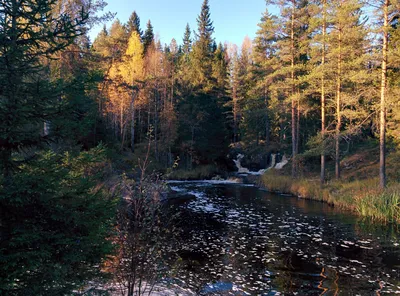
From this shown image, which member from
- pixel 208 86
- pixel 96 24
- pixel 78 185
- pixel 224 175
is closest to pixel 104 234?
pixel 78 185

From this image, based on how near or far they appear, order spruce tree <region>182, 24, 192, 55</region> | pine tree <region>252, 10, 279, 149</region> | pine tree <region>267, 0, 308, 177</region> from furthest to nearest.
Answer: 1. spruce tree <region>182, 24, 192, 55</region>
2. pine tree <region>252, 10, 279, 149</region>
3. pine tree <region>267, 0, 308, 177</region>

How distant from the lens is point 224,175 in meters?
36.4

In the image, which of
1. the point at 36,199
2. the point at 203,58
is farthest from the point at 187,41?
the point at 36,199

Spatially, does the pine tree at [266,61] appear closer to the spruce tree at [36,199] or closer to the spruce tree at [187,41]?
the spruce tree at [36,199]

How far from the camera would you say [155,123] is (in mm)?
37688

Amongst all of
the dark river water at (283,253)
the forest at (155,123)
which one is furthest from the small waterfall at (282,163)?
the dark river water at (283,253)

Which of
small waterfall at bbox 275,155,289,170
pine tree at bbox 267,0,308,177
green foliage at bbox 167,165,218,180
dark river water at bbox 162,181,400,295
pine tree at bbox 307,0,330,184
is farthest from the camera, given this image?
green foliage at bbox 167,165,218,180

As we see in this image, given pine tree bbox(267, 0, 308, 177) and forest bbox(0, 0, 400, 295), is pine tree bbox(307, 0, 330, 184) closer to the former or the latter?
forest bbox(0, 0, 400, 295)

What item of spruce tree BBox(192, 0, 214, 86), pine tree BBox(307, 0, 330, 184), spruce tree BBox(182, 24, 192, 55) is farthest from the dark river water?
spruce tree BBox(182, 24, 192, 55)

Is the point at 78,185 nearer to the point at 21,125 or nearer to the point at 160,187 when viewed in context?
the point at 21,125

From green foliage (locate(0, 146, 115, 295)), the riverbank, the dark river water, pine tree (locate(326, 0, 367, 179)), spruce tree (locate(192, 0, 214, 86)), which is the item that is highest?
spruce tree (locate(192, 0, 214, 86))

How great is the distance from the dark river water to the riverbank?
3.15 feet

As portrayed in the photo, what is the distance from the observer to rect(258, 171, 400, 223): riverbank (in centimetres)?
1520

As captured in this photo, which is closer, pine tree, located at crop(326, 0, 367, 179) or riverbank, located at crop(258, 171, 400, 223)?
riverbank, located at crop(258, 171, 400, 223)
